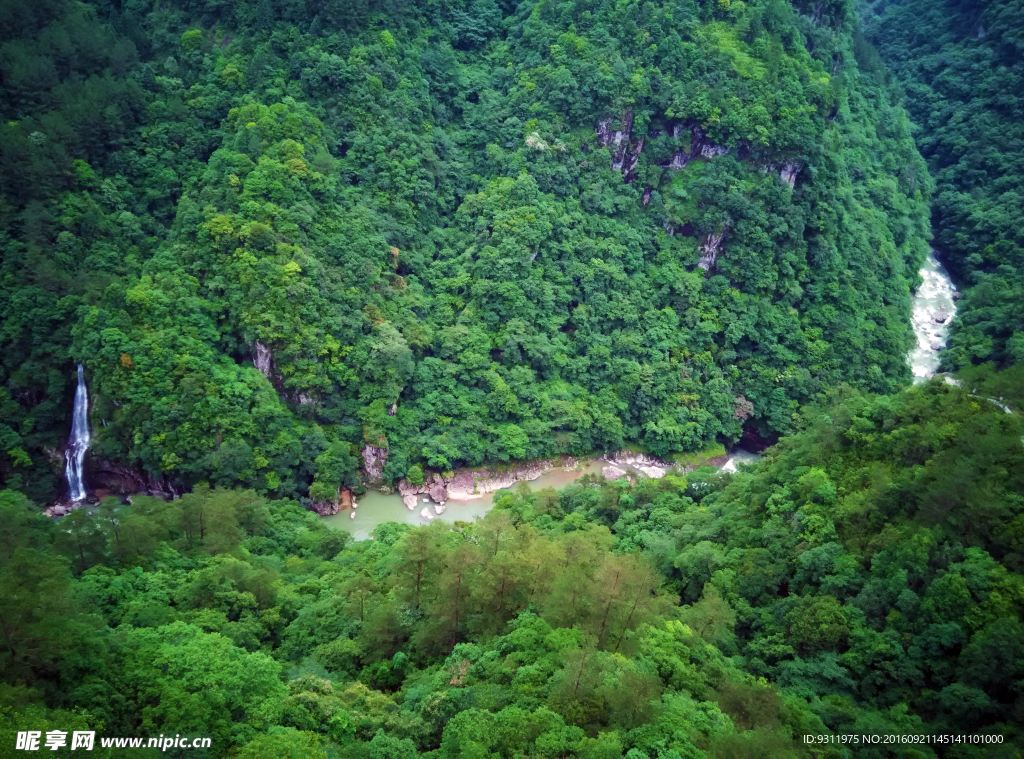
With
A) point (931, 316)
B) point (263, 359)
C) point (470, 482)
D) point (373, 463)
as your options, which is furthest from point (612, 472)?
point (931, 316)

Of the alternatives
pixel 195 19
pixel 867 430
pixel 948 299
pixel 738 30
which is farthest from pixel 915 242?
pixel 195 19

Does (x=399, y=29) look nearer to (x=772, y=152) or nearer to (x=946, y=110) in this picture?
(x=772, y=152)

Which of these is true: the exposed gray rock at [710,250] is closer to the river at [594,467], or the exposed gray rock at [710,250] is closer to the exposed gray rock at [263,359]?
the river at [594,467]

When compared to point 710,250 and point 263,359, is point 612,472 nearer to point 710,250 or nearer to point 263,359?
point 710,250

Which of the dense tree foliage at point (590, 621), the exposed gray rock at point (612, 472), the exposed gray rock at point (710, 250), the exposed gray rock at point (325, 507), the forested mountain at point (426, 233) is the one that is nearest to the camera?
the dense tree foliage at point (590, 621)

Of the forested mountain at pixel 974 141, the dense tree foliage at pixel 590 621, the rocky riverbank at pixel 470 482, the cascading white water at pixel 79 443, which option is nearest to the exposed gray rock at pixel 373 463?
the rocky riverbank at pixel 470 482

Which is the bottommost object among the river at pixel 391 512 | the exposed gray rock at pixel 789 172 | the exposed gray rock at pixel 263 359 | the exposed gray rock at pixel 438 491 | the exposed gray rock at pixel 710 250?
the river at pixel 391 512
